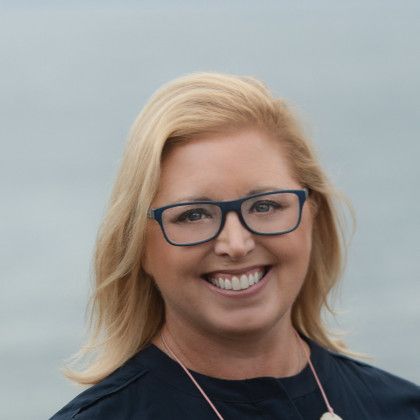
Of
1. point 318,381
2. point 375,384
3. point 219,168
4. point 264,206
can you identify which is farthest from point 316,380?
point 219,168

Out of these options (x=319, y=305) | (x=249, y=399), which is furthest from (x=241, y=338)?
(x=319, y=305)

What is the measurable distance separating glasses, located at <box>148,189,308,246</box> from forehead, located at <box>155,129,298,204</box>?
31 mm

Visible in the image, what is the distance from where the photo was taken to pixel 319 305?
21.0 feet

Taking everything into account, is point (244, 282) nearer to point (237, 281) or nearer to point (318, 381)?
point (237, 281)

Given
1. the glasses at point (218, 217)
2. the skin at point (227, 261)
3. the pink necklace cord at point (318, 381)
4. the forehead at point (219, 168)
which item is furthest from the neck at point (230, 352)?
the forehead at point (219, 168)

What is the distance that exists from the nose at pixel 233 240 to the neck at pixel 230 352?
0.98ft

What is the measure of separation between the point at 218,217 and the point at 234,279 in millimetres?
188

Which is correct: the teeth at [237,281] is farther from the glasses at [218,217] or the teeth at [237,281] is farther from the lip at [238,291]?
A: the glasses at [218,217]

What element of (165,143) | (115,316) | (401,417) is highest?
(165,143)

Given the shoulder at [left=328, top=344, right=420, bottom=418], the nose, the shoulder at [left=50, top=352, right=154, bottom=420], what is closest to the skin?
the nose

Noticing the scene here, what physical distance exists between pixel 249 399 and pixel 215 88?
0.94 meters

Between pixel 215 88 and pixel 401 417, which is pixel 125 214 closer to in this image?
pixel 215 88

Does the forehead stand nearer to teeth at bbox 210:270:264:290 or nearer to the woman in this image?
the woman

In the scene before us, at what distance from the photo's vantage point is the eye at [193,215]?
571cm
